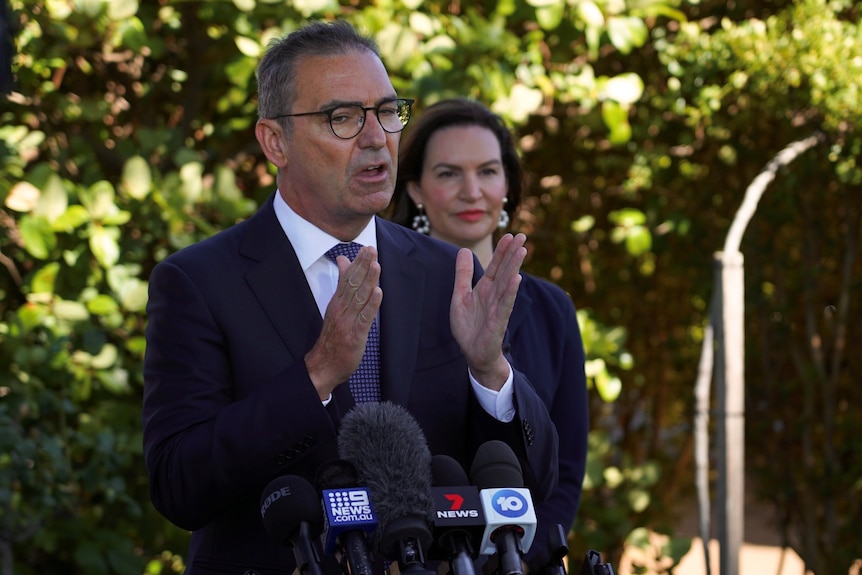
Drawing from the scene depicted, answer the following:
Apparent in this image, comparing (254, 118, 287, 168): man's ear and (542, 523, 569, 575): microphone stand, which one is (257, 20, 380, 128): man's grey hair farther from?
(542, 523, 569, 575): microphone stand

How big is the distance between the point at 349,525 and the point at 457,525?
153 millimetres

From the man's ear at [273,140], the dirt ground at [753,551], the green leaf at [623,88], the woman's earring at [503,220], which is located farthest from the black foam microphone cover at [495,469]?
the dirt ground at [753,551]

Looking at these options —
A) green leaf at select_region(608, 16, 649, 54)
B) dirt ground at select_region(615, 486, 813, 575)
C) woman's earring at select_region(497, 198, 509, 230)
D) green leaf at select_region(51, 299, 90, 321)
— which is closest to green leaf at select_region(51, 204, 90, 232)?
green leaf at select_region(51, 299, 90, 321)

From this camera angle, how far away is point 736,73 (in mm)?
5105

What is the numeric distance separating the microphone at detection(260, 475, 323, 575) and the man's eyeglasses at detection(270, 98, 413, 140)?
795 millimetres

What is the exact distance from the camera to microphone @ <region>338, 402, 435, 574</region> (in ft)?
5.53

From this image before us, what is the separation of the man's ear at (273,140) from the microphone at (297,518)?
0.87 meters

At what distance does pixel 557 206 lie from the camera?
247 inches

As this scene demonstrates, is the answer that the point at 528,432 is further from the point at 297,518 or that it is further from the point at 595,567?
the point at 297,518

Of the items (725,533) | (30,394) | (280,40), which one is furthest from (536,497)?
(725,533)

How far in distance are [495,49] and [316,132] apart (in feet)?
7.41

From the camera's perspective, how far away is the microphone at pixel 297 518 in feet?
5.72

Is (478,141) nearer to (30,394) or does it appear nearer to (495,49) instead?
(495,49)

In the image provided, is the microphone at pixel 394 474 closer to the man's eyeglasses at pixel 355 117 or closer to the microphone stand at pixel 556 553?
the microphone stand at pixel 556 553
